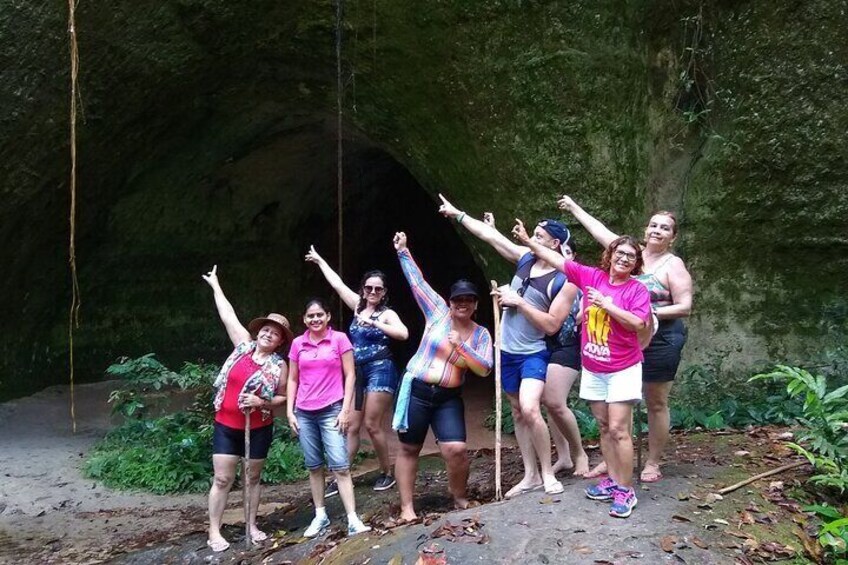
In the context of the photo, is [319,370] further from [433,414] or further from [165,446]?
[165,446]

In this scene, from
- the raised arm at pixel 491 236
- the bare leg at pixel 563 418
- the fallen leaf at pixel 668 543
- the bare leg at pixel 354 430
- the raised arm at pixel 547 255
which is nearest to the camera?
the fallen leaf at pixel 668 543

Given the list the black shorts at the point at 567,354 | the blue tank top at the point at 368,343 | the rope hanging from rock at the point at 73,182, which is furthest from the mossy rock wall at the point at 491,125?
the black shorts at the point at 567,354

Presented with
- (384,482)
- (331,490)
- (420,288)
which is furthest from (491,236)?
(331,490)

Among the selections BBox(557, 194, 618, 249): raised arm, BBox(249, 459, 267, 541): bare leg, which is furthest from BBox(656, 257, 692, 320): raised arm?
BBox(249, 459, 267, 541): bare leg

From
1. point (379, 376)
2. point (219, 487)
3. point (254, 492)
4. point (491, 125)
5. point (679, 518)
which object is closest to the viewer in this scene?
point (679, 518)

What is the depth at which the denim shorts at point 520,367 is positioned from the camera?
4.85 metres

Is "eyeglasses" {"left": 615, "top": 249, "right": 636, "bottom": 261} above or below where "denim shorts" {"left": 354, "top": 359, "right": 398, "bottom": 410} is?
above

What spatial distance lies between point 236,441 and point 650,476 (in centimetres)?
285

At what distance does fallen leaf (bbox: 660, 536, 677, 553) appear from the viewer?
398 centimetres

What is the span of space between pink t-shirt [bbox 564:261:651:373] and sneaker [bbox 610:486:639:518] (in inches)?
28.1

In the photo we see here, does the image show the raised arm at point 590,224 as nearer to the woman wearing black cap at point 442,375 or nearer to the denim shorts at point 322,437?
the woman wearing black cap at point 442,375

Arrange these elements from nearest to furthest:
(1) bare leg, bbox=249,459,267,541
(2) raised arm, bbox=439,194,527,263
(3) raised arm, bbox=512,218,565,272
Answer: (3) raised arm, bbox=512,218,565,272 → (2) raised arm, bbox=439,194,527,263 → (1) bare leg, bbox=249,459,267,541

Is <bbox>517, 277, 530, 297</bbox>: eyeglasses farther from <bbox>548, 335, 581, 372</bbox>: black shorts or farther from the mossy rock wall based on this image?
the mossy rock wall

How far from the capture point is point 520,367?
16.2 feet
